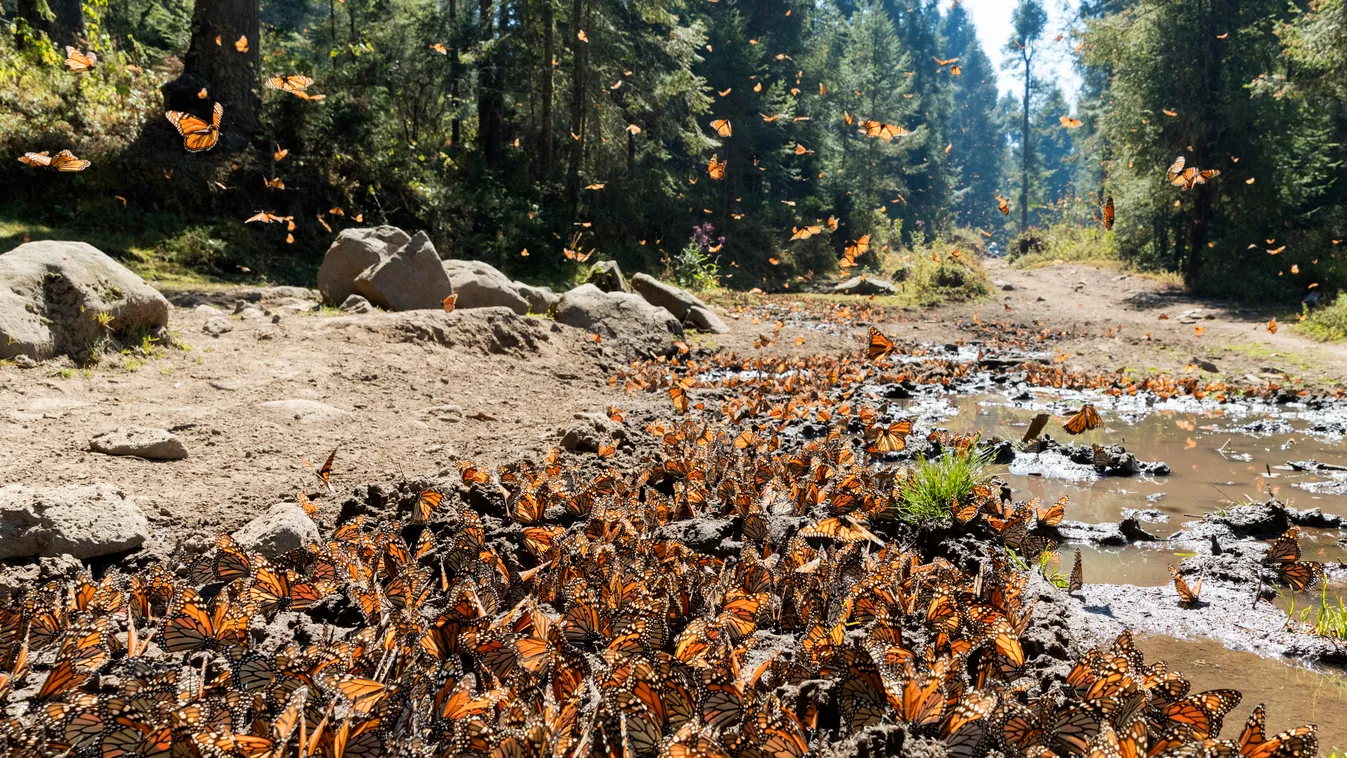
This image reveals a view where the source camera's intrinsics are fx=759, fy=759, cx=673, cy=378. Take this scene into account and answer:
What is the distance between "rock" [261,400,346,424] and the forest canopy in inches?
204

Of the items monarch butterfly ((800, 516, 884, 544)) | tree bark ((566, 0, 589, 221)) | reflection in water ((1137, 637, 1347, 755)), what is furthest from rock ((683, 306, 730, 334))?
reflection in water ((1137, 637, 1347, 755))

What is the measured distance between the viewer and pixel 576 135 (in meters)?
18.6

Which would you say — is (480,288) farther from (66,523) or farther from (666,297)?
(66,523)

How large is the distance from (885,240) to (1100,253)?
9.11 m

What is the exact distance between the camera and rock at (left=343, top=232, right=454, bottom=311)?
29.7 feet

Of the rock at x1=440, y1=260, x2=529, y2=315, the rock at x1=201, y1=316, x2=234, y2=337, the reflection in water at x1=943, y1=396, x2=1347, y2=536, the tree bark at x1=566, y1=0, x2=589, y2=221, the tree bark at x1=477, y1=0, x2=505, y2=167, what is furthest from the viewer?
the tree bark at x1=477, y1=0, x2=505, y2=167

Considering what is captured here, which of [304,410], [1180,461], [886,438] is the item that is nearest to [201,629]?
[304,410]

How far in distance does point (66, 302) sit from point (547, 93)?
45.3ft

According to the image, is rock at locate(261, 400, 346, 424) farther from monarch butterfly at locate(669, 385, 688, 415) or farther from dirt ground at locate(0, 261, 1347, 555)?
monarch butterfly at locate(669, 385, 688, 415)

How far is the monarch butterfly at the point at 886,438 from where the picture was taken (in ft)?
17.2

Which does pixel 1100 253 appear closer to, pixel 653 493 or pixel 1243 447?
pixel 1243 447

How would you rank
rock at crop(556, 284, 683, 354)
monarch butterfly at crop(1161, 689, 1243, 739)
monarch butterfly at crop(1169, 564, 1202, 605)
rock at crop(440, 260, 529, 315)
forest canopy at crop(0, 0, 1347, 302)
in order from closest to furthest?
monarch butterfly at crop(1161, 689, 1243, 739)
monarch butterfly at crop(1169, 564, 1202, 605)
rock at crop(440, 260, 529, 315)
rock at crop(556, 284, 683, 354)
forest canopy at crop(0, 0, 1347, 302)

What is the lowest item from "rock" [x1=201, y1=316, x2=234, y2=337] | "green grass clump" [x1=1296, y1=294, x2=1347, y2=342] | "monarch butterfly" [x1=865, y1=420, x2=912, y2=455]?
"green grass clump" [x1=1296, y1=294, x2=1347, y2=342]

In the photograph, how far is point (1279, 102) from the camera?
1855cm
